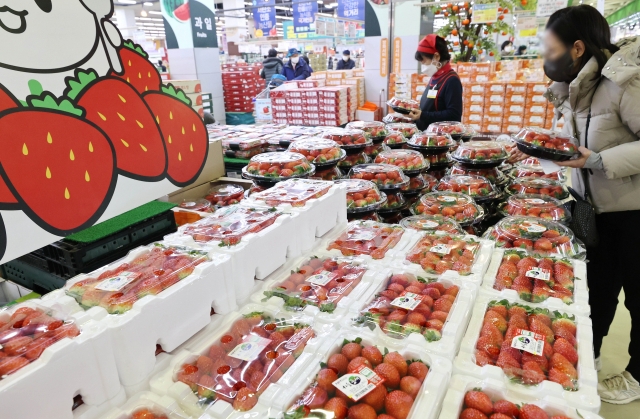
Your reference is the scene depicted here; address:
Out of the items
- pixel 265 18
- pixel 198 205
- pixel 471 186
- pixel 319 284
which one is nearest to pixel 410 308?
pixel 319 284

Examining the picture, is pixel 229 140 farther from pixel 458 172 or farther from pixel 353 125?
pixel 458 172

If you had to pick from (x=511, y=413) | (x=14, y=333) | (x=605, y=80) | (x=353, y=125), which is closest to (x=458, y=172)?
(x=353, y=125)

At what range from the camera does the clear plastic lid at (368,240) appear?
1778mm

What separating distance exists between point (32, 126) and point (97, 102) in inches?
10.8

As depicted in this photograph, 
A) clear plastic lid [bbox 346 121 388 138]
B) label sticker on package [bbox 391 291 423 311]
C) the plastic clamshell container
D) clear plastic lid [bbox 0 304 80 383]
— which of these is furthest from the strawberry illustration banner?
clear plastic lid [bbox 346 121 388 138]

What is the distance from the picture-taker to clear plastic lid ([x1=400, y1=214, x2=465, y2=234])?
219cm

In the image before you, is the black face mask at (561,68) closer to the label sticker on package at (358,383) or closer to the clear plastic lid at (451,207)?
the clear plastic lid at (451,207)

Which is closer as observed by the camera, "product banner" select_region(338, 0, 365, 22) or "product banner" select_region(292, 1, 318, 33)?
"product banner" select_region(338, 0, 365, 22)

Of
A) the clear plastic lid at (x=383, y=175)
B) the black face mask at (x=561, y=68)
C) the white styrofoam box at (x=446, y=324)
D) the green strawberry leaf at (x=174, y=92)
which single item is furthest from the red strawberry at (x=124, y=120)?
the black face mask at (x=561, y=68)

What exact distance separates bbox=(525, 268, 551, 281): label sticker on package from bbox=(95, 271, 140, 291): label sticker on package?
1.38 metres

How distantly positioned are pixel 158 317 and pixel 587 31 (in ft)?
6.96

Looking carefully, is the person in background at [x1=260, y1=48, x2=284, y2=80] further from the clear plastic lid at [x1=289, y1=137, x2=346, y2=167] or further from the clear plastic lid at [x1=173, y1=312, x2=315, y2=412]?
the clear plastic lid at [x1=173, y1=312, x2=315, y2=412]

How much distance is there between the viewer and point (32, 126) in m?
1.41

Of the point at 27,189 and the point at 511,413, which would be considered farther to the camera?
the point at 27,189
